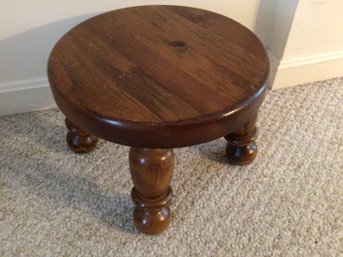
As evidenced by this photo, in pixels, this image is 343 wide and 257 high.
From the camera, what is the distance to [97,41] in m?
0.57

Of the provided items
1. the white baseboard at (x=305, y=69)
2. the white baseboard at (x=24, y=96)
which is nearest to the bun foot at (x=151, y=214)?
the white baseboard at (x=24, y=96)

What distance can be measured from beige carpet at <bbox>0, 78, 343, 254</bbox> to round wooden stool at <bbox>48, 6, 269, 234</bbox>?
7cm

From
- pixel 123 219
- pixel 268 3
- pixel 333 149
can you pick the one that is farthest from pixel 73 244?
pixel 268 3

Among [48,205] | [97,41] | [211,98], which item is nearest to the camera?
[211,98]

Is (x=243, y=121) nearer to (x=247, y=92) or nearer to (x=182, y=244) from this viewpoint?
(x=247, y=92)

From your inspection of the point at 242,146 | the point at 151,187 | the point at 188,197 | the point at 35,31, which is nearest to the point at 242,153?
the point at 242,146

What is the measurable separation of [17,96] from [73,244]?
0.41 m

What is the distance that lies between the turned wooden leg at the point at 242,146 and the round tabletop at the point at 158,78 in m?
0.20

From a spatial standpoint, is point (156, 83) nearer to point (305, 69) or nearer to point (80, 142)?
point (80, 142)

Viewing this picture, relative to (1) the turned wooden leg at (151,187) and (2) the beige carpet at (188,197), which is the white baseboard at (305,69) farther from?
(1) the turned wooden leg at (151,187)

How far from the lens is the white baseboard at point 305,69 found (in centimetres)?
95

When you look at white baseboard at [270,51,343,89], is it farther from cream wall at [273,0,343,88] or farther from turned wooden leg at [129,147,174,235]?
turned wooden leg at [129,147,174,235]

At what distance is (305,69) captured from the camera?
3.19ft

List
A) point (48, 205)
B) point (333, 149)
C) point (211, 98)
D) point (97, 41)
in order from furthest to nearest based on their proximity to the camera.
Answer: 1. point (333, 149)
2. point (48, 205)
3. point (97, 41)
4. point (211, 98)
